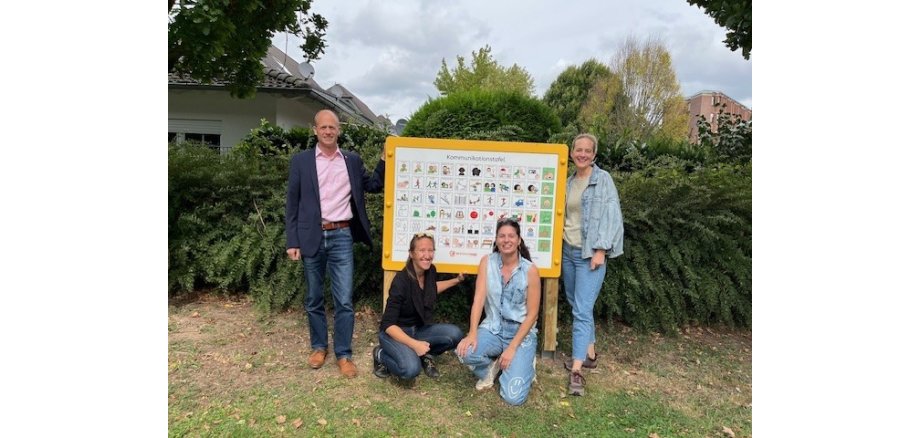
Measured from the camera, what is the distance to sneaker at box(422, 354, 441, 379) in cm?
372

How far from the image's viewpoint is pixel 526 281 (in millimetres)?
3541

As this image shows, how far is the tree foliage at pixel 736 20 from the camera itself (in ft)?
13.4

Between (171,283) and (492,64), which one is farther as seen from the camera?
(492,64)

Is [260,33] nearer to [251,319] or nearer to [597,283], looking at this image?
[251,319]

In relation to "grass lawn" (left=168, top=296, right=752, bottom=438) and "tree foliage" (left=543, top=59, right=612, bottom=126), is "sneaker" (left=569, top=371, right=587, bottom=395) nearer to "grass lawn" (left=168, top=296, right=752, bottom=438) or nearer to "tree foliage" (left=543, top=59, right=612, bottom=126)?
"grass lawn" (left=168, top=296, right=752, bottom=438)

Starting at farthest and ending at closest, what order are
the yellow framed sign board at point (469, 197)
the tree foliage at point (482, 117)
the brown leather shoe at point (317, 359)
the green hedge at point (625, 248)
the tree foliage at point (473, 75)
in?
1. the tree foliage at point (473, 75)
2. the tree foliage at point (482, 117)
3. the green hedge at point (625, 248)
4. the yellow framed sign board at point (469, 197)
5. the brown leather shoe at point (317, 359)

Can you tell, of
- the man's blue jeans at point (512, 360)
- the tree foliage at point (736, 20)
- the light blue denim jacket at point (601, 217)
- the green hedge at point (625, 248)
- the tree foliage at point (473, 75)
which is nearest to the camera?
the man's blue jeans at point (512, 360)

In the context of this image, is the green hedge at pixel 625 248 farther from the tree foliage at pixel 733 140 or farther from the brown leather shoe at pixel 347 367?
the tree foliage at pixel 733 140

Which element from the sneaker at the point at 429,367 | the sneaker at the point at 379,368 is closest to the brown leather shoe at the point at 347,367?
the sneaker at the point at 379,368

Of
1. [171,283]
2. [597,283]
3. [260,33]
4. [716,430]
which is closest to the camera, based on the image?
[716,430]

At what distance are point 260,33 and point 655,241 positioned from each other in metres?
5.11

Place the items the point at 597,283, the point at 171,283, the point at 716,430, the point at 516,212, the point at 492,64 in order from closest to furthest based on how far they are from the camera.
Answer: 1. the point at 716,430
2. the point at 597,283
3. the point at 516,212
4. the point at 171,283
5. the point at 492,64

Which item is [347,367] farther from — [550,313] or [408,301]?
[550,313]

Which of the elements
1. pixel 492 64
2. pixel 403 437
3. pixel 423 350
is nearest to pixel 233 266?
pixel 423 350
